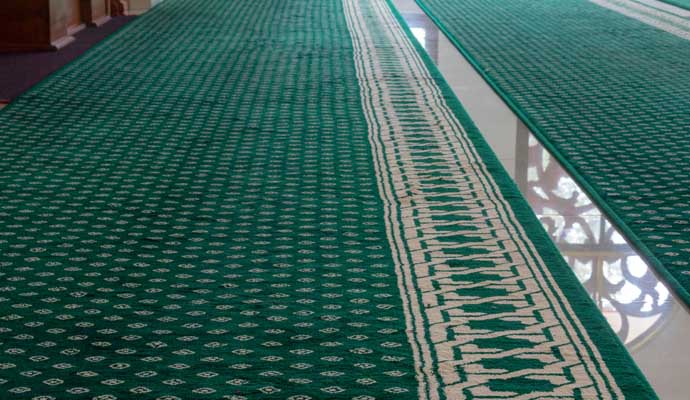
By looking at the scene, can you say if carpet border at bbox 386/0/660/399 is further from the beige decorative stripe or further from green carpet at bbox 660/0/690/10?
green carpet at bbox 660/0/690/10

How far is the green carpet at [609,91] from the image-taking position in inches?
105

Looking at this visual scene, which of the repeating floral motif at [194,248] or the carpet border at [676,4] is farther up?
the carpet border at [676,4]

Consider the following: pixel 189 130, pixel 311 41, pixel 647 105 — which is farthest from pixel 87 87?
pixel 647 105

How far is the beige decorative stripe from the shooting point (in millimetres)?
1759

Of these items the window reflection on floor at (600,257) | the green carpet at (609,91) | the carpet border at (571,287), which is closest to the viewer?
the carpet border at (571,287)

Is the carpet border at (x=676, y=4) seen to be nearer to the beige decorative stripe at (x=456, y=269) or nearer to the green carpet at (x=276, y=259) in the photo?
the green carpet at (x=276, y=259)

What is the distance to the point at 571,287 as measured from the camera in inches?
84.9

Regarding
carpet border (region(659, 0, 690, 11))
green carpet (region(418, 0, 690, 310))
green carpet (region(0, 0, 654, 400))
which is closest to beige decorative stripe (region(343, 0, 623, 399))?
green carpet (region(0, 0, 654, 400))

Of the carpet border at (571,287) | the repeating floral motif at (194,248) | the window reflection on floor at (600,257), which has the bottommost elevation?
the window reflection on floor at (600,257)

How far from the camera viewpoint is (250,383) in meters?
1.70

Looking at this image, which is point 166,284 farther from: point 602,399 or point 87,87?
point 87,87

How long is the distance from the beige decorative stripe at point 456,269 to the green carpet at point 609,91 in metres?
0.29

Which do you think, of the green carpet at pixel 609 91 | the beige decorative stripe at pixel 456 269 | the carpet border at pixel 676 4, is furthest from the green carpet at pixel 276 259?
the carpet border at pixel 676 4

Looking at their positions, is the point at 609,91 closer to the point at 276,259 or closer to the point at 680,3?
the point at 276,259
